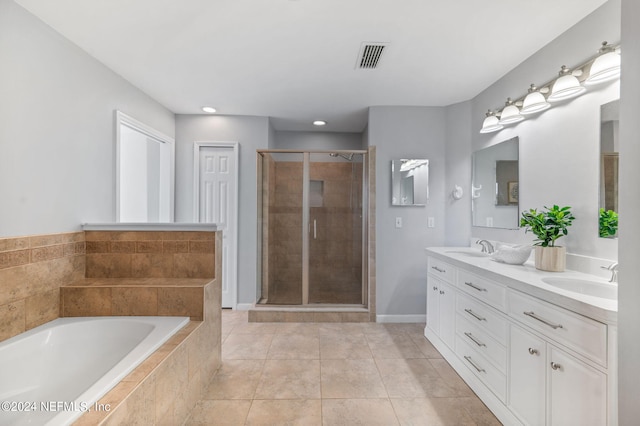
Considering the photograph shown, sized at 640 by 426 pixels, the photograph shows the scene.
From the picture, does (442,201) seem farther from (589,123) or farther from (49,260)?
(49,260)

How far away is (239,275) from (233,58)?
2.41 m

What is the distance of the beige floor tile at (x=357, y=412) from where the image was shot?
1699 mm

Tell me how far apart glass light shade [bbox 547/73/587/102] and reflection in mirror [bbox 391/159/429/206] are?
1.43 metres

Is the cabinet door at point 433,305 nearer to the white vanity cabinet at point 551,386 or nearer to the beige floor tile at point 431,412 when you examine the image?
the beige floor tile at point 431,412

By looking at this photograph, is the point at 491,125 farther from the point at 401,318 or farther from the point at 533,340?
the point at 401,318

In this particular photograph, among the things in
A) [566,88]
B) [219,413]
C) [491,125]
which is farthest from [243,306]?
[566,88]

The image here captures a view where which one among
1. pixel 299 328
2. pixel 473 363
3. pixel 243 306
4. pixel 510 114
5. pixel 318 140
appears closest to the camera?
pixel 473 363

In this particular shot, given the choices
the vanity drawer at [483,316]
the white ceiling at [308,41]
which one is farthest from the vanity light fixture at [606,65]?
the vanity drawer at [483,316]

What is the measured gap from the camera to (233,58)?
2.29 metres

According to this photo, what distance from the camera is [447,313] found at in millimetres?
2426

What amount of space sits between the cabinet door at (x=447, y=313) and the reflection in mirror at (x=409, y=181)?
1.07 metres

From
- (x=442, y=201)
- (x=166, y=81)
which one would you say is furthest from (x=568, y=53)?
(x=166, y=81)

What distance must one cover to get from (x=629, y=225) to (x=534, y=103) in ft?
4.93

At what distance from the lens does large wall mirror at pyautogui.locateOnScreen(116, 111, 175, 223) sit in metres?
3.51
